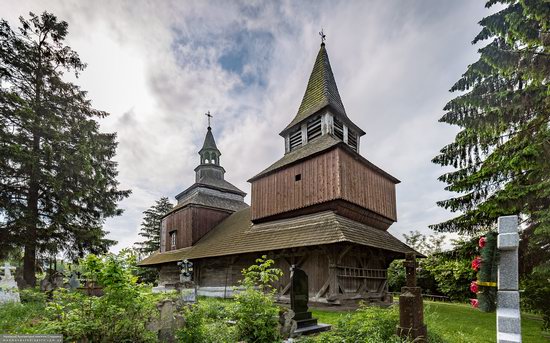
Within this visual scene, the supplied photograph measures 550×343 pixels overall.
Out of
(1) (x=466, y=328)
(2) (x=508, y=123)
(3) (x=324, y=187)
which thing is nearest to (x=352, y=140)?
(3) (x=324, y=187)

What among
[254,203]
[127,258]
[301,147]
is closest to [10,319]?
[127,258]

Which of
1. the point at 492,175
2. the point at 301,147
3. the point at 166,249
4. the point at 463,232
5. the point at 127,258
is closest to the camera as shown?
the point at 127,258

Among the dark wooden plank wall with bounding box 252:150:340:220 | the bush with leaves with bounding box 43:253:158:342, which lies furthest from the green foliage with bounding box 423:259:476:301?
the bush with leaves with bounding box 43:253:158:342

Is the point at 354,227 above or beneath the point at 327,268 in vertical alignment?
above

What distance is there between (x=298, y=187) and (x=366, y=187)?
3.49 m

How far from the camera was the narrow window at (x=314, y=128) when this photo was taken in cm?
1570

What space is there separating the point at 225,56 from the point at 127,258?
27.0ft

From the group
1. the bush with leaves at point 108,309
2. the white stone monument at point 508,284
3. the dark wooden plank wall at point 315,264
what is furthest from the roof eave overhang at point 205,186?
the white stone monument at point 508,284

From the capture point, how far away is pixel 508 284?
4215mm

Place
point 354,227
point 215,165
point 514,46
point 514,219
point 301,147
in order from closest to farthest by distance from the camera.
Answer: point 514,219, point 514,46, point 354,227, point 301,147, point 215,165

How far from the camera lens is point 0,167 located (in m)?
11.8

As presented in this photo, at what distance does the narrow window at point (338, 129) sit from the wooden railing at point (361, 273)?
23.3ft

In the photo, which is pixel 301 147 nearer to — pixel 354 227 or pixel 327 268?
pixel 354 227

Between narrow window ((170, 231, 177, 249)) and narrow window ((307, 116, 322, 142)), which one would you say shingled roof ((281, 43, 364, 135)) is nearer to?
narrow window ((307, 116, 322, 142))
